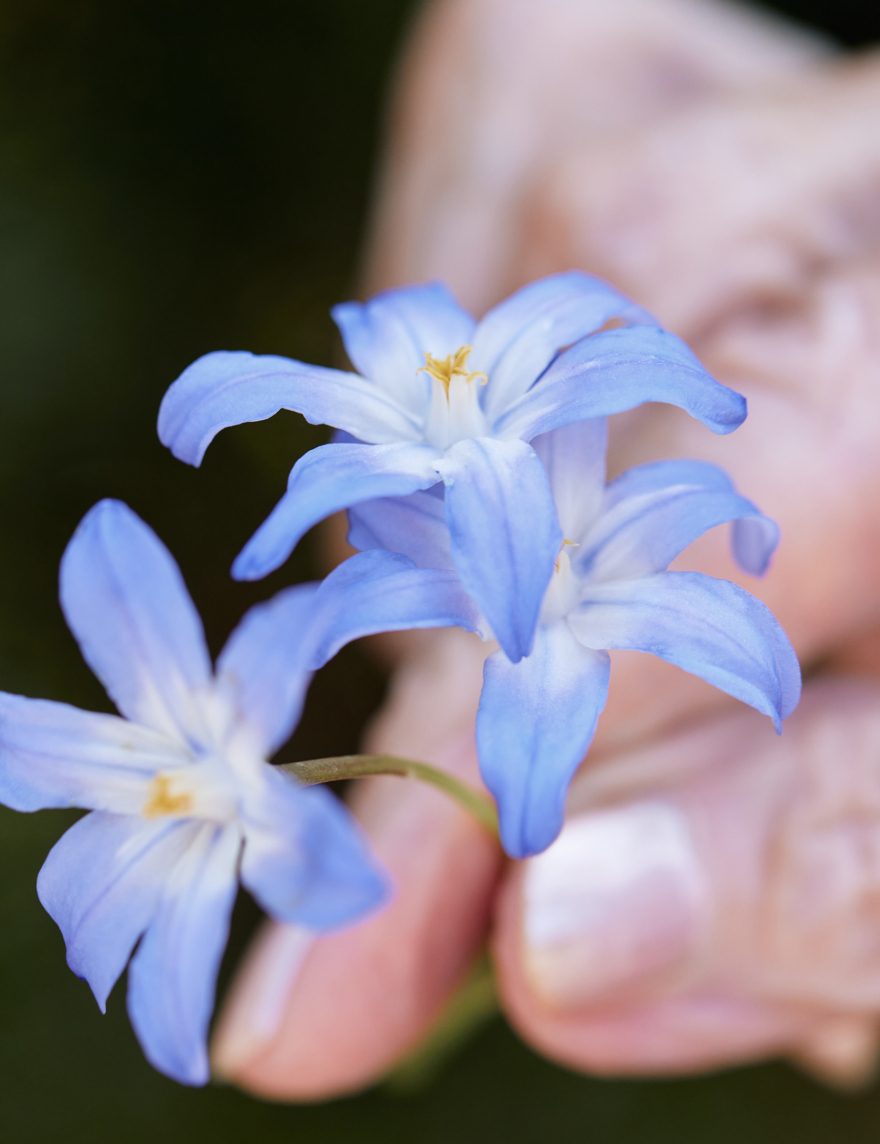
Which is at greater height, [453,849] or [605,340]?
[605,340]

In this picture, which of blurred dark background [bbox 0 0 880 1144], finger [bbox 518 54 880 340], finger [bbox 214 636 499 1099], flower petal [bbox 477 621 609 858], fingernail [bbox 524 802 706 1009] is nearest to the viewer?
flower petal [bbox 477 621 609 858]

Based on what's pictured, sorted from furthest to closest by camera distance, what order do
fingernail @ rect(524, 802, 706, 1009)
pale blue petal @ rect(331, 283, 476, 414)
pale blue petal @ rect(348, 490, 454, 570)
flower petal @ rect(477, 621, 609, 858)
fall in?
fingernail @ rect(524, 802, 706, 1009) → pale blue petal @ rect(331, 283, 476, 414) → pale blue petal @ rect(348, 490, 454, 570) → flower petal @ rect(477, 621, 609, 858)

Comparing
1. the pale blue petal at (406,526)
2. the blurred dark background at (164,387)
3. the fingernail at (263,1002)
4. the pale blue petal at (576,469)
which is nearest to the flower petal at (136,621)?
the pale blue petal at (406,526)

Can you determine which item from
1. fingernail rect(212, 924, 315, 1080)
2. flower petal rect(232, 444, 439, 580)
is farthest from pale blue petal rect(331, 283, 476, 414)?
fingernail rect(212, 924, 315, 1080)

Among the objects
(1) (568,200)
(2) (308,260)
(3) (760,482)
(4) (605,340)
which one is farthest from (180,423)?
(2) (308,260)

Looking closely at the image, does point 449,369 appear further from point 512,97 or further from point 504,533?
point 512,97

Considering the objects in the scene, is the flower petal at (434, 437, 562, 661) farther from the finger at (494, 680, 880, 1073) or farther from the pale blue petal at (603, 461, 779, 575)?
the finger at (494, 680, 880, 1073)

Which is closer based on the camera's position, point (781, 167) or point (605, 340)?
point (605, 340)

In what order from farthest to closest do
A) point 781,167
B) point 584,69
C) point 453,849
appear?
point 584,69, point 781,167, point 453,849

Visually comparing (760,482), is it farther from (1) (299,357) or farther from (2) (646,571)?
(1) (299,357)
